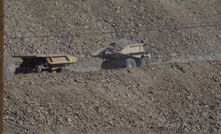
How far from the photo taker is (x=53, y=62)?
1838 centimetres

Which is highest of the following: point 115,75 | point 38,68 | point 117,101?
point 38,68

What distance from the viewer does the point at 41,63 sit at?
60.4 feet

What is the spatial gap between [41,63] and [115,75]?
2727mm

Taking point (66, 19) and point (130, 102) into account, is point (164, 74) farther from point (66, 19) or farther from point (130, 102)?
point (66, 19)

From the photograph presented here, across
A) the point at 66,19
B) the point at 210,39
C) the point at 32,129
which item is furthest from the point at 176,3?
the point at 32,129

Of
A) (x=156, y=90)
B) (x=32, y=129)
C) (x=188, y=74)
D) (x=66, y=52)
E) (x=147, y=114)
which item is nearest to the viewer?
(x=32, y=129)

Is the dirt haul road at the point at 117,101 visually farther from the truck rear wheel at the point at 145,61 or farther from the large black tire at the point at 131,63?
the truck rear wheel at the point at 145,61

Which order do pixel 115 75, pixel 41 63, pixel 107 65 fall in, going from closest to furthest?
pixel 115 75 < pixel 41 63 < pixel 107 65

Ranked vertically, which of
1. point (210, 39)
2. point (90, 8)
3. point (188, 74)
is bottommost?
point (188, 74)

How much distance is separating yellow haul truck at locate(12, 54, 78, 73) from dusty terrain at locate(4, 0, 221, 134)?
839 mm

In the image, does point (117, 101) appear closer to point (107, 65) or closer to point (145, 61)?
point (107, 65)

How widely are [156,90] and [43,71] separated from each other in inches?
155

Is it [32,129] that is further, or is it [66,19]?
[66,19]

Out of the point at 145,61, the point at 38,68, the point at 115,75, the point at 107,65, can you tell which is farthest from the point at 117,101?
the point at 145,61
